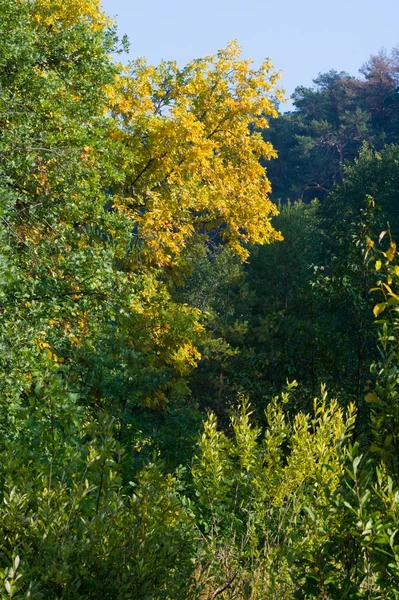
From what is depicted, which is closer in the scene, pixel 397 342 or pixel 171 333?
pixel 397 342

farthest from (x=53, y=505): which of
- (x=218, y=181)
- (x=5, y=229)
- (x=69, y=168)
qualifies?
(x=218, y=181)

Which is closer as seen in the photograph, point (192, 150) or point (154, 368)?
point (154, 368)

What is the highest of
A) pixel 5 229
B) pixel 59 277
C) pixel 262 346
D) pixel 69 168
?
pixel 69 168

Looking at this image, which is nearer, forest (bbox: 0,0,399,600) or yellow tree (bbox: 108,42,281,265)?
forest (bbox: 0,0,399,600)

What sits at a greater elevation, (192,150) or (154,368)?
(192,150)

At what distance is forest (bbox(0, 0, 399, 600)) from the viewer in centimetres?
376

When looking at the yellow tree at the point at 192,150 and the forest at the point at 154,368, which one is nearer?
the forest at the point at 154,368

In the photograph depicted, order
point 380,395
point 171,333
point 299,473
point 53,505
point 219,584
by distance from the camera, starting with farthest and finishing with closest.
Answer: point 171,333
point 299,473
point 219,584
point 53,505
point 380,395

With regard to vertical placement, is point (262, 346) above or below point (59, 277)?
below

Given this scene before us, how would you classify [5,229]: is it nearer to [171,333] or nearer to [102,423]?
[102,423]

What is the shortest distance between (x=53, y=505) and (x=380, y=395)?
2004 millimetres

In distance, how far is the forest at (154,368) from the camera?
12.3 feet

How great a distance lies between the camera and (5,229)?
959cm

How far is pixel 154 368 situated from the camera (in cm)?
1130
